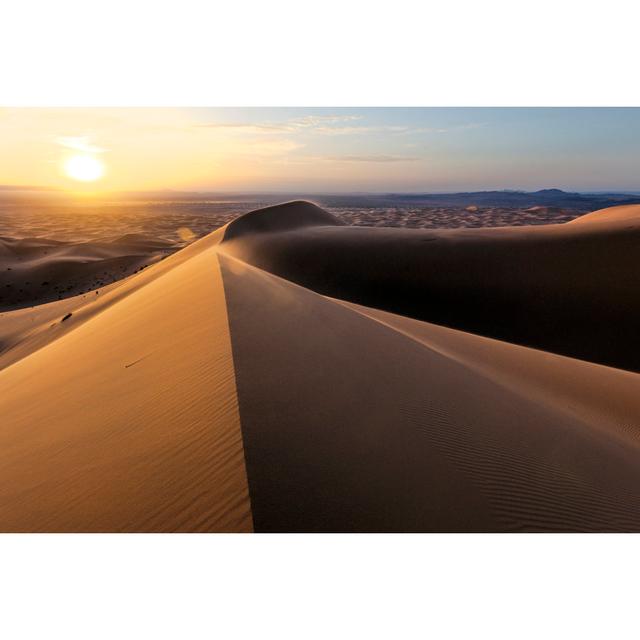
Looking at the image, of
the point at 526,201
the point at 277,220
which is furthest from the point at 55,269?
the point at 526,201

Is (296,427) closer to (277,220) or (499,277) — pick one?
(499,277)

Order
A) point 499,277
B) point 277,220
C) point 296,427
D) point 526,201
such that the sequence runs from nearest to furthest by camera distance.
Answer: point 296,427 → point 499,277 → point 277,220 → point 526,201

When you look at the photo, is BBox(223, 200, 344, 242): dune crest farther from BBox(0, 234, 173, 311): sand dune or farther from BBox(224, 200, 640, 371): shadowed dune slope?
BBox(0, 234, 173, 311): sand dune

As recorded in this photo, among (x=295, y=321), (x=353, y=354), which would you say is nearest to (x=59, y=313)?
(x=295, y=321)

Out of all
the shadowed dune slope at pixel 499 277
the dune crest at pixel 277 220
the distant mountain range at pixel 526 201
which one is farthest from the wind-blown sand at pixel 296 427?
the distant mountain range at pixel 526 201

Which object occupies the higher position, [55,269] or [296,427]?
[296,427]

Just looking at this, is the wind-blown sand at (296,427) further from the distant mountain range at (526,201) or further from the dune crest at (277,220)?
the distant mountain range at (526,201)

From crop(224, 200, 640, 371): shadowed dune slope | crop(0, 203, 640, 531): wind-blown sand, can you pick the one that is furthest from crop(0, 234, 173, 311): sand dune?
crop(0, 203, 640, 531): wind-blown sand

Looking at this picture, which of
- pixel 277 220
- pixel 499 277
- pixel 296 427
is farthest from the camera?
pixel 277 220
